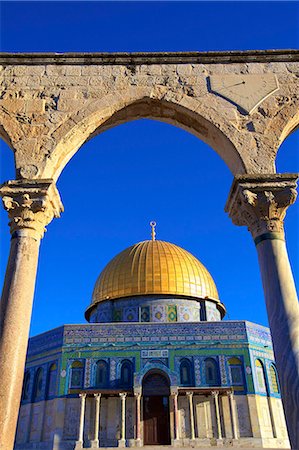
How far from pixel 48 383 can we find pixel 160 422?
5098mm

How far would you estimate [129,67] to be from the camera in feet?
19.3

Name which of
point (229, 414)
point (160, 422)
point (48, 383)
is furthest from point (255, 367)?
point (48, 383)

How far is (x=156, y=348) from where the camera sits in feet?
56.9

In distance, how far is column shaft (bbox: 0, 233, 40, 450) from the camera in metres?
3.71

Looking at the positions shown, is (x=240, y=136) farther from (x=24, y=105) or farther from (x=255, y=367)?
(x=255, y=367)

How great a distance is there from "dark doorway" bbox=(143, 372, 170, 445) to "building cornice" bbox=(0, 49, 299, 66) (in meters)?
13.8

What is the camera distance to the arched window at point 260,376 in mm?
16791

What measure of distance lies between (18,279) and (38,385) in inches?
610

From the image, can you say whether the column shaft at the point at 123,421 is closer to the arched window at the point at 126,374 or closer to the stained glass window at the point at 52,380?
the arched window at the point at 126,374

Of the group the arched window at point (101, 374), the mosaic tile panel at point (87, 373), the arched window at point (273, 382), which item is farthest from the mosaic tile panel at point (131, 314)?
the arched window at point (273, 382)

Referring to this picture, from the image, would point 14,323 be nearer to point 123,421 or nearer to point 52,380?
point 123,421

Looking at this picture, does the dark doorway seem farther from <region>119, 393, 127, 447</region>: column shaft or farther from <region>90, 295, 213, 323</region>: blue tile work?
<region>90, 295, 213, 323</region>: blue tile work

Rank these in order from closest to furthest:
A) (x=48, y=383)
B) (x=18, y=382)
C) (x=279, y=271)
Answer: (x=18, y=382) < (x=279, y=271) < (x=48, y=383)

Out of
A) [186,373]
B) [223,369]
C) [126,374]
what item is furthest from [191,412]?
[126,374]
